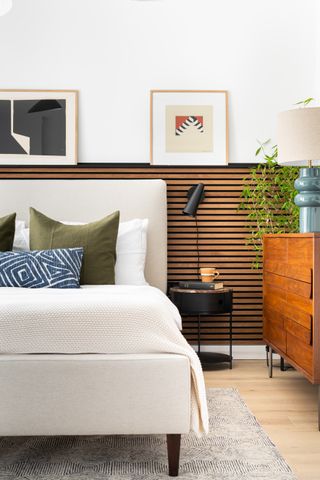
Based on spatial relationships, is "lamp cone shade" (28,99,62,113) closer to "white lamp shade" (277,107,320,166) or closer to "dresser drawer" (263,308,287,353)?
"white lamp shade" (277,107,320,166)

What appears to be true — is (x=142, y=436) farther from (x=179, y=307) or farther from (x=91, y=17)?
(x=91, y=17)

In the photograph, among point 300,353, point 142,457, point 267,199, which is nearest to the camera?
point 142,457

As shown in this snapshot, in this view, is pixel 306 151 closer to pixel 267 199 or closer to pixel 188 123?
pixel 267 199

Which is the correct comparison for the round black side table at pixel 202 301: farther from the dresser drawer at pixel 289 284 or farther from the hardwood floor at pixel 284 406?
the hardwood floor at pixel 284 406

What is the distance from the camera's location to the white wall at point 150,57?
14.9 ft

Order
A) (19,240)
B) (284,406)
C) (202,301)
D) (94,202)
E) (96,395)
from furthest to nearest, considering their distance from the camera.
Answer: (94,202), (202,301), (19,240), (284,406), (96,395)

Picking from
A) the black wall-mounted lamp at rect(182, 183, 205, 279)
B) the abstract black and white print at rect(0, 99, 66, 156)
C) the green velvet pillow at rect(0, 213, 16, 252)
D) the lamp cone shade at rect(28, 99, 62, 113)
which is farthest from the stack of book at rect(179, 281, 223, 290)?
the lamp cone shade at rect(28, 99, 62, 113)

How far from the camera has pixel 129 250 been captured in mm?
3998

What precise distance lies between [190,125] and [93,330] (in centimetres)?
259

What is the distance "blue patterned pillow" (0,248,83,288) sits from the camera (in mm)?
3307

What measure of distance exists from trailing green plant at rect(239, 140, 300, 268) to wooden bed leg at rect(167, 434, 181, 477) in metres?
2.41

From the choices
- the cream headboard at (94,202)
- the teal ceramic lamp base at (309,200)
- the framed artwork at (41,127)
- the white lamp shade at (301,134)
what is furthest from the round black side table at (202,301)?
the framed artwork at (41,127)

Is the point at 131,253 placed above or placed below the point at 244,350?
above

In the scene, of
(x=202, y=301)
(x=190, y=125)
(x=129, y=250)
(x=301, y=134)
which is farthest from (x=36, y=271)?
(x=190, y=125)
